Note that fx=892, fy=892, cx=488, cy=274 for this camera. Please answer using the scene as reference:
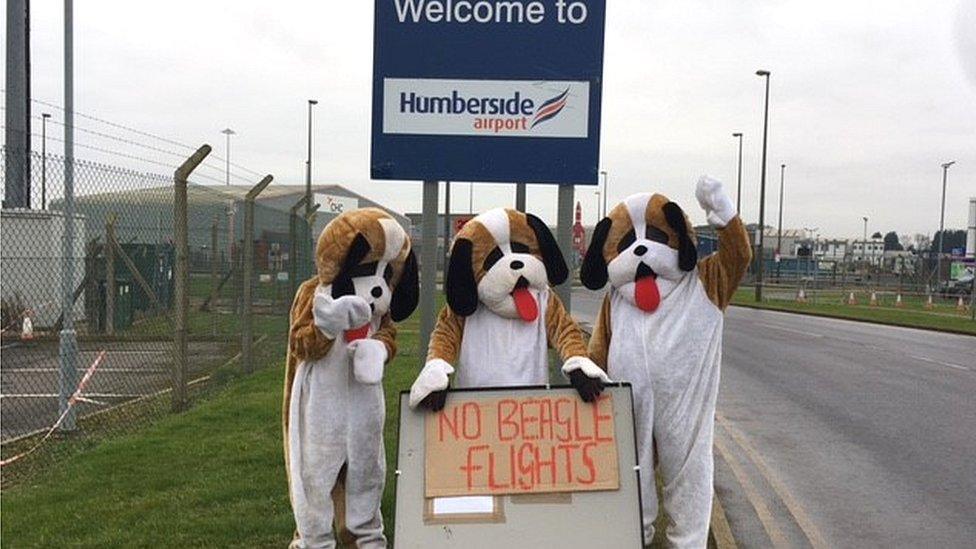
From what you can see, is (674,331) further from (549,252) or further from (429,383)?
(429,383)

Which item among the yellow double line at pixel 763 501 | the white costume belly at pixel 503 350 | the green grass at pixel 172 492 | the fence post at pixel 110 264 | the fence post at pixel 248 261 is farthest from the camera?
the fence post at pixel 110 264

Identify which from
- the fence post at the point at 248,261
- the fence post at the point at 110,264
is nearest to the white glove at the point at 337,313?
the fence post at the point at 248,261

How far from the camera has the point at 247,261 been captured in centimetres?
930

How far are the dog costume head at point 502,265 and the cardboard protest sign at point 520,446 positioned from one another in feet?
1.62

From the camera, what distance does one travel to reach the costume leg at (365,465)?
3.73 meters

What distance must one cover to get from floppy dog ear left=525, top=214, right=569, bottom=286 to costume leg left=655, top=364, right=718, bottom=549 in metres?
0.65

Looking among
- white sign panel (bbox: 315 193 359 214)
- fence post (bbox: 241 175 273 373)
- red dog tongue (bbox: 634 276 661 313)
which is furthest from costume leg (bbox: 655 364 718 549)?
white sign panel (bbox: 315 193 359 214)

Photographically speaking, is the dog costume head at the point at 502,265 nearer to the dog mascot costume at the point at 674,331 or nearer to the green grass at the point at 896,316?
the dog mascot costume at the point at 674,331

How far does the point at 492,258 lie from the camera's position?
145 inches

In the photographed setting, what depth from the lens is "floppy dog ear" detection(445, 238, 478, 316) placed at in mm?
3648

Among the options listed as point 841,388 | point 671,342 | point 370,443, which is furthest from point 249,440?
point 841,388

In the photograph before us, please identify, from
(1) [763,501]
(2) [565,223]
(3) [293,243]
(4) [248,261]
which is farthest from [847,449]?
(3) [293,243]

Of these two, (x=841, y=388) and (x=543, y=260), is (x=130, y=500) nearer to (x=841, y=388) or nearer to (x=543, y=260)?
(x=543, y=260)

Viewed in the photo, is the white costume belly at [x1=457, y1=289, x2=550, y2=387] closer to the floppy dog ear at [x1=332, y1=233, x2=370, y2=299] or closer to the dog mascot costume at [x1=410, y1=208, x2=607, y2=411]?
the dog mascot costume at [x1=410, y1=208, x2=607, y2=411]
